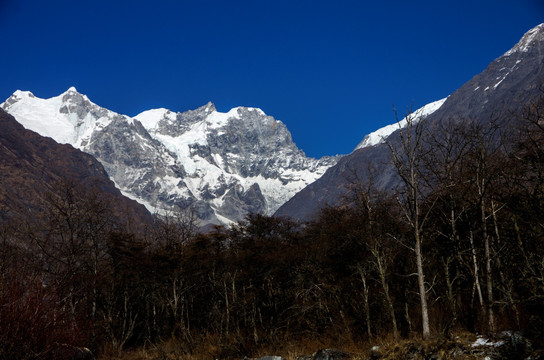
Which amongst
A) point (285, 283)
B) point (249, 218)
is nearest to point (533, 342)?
point (285, 283)

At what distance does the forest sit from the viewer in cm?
1096

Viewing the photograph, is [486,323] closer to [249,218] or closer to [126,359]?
[126,359]

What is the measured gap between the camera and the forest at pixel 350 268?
11.0m

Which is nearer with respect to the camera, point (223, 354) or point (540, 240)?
point (540, 240)

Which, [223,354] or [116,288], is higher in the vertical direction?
[116,288]

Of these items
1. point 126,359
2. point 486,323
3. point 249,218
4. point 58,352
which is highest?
point 249,218

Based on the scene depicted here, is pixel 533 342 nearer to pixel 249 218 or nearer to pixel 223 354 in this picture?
pixel 223 354

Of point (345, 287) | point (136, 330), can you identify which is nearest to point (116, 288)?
point (136, 330)

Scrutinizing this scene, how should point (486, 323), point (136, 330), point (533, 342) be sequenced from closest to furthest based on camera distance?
point (533, 342)
point (486, 323)
point (136, 330)

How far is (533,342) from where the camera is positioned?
927 centimetres

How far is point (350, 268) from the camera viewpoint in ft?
78.7

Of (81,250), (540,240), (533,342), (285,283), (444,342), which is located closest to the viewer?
(533,342)

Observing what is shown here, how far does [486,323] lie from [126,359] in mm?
21226

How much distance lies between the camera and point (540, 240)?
12.9 metres
